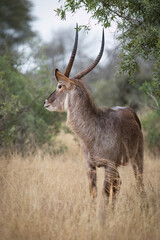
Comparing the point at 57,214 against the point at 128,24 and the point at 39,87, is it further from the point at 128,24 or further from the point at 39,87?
the point at 39,87

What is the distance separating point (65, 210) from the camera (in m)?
3.72

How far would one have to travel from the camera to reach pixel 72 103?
14.4ft

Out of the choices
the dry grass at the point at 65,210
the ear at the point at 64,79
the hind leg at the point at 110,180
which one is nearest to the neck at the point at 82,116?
the ear at the point at 64,79

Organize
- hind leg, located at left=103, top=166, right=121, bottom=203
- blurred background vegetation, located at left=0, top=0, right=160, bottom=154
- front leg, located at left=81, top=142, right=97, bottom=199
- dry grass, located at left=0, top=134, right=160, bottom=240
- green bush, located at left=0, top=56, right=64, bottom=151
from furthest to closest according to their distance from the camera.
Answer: green bush, located at left=0, top=56, right=64, bottom=151 < front leg, located at left=81, top=142, right=97, bottom=199 < hind leg, located at left=103, top=166, right=121, bottom=203 < blurred background vegetation, located at left=0, top=0, right=160, bottom=154 < dry grass, located at left=0, top=134, right=160, bottom=240

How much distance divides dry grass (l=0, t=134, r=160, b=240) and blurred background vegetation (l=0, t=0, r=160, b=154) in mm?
1447

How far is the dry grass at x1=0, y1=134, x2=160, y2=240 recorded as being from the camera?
10.2 feet

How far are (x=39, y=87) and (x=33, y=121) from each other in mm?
1188

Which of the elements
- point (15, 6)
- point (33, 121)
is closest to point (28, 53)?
point (33, 121)

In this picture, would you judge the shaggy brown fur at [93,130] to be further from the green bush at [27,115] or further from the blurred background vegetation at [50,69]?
the green bush at [27,115]

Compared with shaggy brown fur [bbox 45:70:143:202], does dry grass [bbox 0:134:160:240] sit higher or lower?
lower

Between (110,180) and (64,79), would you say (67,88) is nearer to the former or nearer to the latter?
(64,79)

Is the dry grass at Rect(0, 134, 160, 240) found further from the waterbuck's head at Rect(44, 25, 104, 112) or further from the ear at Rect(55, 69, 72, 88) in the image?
the ear at Rect(55, 69, 72, 88)

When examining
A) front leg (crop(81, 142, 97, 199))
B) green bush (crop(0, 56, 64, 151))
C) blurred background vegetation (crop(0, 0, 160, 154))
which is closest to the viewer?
blurred background vegetation (crop(0, 0, 160, 154))

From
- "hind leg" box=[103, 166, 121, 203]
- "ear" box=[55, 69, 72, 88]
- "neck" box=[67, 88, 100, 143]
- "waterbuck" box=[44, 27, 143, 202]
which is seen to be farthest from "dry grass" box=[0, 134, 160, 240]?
"ear" box=[55, 69, 72, 88]
